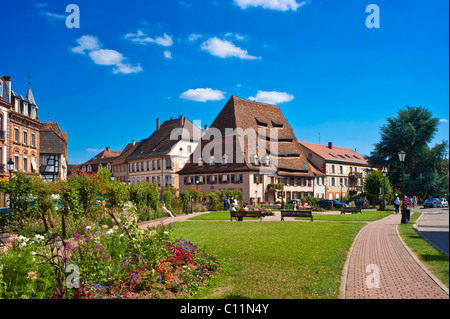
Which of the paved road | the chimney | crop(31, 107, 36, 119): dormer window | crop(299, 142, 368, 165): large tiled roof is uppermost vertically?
the chimney

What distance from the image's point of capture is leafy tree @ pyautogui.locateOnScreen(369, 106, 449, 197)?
163 feet

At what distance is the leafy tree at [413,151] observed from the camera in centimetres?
4972

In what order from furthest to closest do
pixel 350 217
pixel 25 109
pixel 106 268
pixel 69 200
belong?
pixel 25 109 → pixel 350 217 → pixel 69 200 → pixel 106 268

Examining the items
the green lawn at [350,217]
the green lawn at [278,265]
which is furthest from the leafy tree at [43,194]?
the green lawn at [350,217]

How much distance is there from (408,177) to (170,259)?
53.2m

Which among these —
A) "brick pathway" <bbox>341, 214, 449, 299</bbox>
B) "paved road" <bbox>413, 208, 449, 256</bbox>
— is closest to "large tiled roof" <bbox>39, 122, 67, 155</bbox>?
"paved road" <bbox>413, 208, 449, 256</bbox>

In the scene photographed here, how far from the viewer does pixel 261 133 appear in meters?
55.7

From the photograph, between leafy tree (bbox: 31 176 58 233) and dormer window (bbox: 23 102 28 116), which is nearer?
leafy tree (bbox: 31 176 58 233)

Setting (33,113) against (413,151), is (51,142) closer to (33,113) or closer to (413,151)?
(33,113)

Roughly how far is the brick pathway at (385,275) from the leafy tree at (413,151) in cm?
4084

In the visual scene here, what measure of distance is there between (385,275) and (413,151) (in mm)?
48862

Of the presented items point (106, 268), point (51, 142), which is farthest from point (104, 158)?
point (106, 268)

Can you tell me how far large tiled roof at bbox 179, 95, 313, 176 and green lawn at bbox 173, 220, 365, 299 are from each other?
3662 cm

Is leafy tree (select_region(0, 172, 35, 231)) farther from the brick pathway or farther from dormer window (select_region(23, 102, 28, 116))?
dormer window (select_region(23, 102, 28, 116))
